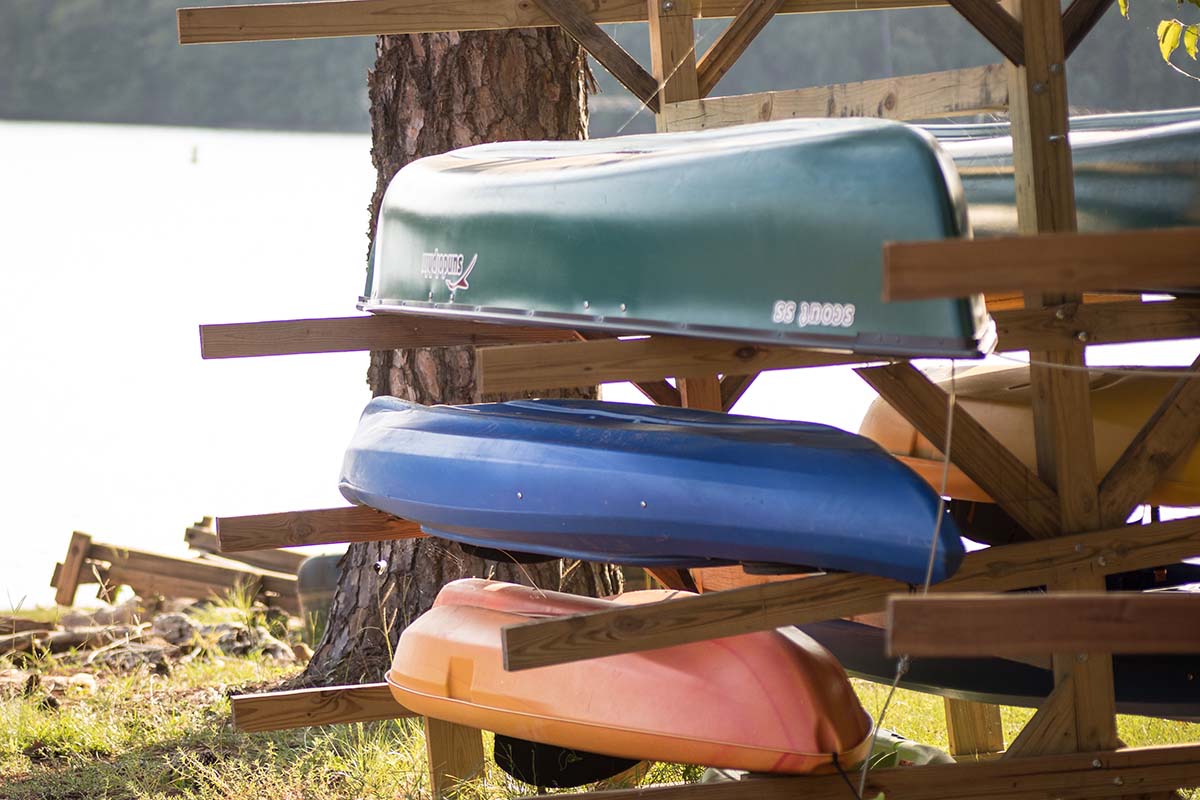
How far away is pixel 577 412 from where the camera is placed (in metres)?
2.85

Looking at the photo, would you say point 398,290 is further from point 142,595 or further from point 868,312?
point 142,595

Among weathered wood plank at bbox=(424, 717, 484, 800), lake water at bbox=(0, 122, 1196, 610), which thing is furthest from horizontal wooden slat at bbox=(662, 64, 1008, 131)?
lake water at bbox=(0, 122, 1196, 610)

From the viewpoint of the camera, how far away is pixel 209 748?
12.0ft

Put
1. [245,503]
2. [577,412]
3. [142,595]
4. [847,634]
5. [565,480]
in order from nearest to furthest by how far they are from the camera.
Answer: [565,480], [577,412], [847,634], [142,595], [245,503]

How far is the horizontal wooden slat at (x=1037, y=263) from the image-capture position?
5.29 ft

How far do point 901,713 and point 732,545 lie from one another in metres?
1.95

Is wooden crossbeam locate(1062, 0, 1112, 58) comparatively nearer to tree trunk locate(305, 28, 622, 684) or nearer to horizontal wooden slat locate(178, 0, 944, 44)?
horizontal wooden slat locate(178, 0, 944, 44)

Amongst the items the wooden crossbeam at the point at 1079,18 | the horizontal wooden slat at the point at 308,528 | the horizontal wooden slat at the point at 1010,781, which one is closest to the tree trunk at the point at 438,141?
the horizontal wooden slat at the point at 308,528

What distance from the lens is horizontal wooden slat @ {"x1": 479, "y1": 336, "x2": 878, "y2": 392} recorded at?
2.13 meters

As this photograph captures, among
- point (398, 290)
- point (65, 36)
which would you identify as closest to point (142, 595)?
point (398, 290)

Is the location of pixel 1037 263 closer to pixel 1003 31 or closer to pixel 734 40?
pixel 1003 31

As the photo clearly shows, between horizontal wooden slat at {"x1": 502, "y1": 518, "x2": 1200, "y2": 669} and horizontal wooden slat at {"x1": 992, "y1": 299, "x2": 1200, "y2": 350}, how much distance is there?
33 centimetres

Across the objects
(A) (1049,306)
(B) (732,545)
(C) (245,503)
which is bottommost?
(C) (245,503)

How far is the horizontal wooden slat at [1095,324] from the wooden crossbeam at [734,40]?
1048 mm
